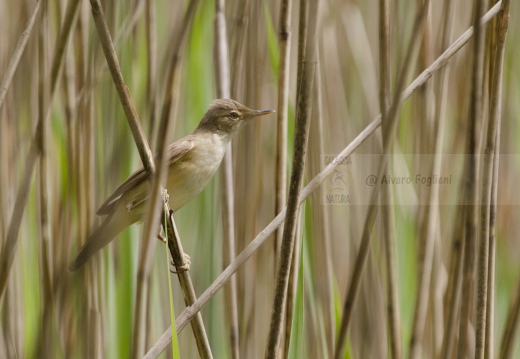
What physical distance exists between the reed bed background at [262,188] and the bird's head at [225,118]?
0.22 ft

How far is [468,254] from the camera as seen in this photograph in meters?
1.09

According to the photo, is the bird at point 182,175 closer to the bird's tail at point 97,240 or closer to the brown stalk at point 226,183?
the bird's tail at point 97,240

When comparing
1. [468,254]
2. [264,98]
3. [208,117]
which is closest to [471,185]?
[468,254]

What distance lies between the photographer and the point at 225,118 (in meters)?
2.02

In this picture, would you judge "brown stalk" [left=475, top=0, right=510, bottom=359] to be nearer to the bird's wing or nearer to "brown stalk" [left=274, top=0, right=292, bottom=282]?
"brown stalk" [left=274, top=0, right=292, bottom=282]

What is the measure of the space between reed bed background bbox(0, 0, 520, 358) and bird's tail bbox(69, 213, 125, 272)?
0.03 m

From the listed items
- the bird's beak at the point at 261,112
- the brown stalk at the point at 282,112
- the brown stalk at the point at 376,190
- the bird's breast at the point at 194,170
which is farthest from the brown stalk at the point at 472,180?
the bird's breast at the point at 194,170

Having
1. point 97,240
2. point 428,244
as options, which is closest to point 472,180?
point 428,244

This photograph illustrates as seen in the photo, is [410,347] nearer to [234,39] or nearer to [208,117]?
[234,39]

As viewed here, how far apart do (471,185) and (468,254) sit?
0.40 ft

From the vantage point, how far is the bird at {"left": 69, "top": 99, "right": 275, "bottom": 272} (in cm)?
162

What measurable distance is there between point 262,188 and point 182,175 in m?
0.27

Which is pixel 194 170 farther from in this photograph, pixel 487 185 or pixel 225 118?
pixel 487 185
